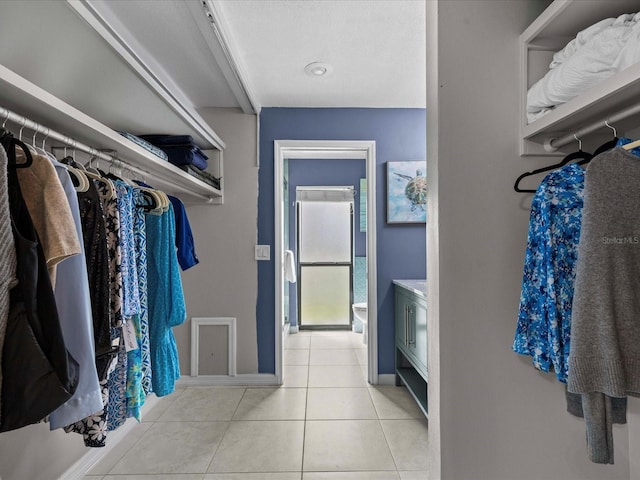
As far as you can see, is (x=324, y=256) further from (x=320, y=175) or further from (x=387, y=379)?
(x=387, y=379)

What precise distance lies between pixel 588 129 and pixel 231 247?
7.84ft

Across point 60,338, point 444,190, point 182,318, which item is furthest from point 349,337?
point 60,338

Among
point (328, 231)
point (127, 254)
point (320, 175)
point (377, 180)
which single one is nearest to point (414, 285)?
point (377, 180)

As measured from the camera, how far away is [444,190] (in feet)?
3.68

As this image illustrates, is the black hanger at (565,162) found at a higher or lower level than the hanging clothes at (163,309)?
higher

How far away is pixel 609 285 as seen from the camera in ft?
2.57

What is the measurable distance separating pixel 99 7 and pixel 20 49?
620 millimetres

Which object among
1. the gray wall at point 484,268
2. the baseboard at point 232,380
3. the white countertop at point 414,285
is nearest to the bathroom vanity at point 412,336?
the white countertop at point 414,285

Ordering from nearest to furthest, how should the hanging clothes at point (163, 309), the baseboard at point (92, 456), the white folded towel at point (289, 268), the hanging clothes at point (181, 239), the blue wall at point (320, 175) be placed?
1. the hanging clothes at point (163, 309)
2. the baseboard at point (92, 456)
3. the hanging clothes at point (181, 239)
4. the white folded towel at point (289, 268)
5. the blue wall at point (320, 175)

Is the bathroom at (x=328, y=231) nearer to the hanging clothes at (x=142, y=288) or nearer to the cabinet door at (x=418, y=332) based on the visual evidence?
the cabinet door at (x=418, y=332)

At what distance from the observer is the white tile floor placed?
1689 mm

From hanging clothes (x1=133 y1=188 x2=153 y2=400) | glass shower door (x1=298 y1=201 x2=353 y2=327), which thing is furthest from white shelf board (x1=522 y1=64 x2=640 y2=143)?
glass shower door (x1=298 y1=201 x2=353 y2=327)

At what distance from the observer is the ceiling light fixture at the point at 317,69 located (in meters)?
2.16

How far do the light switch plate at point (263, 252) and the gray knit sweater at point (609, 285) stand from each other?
2.22 metres
